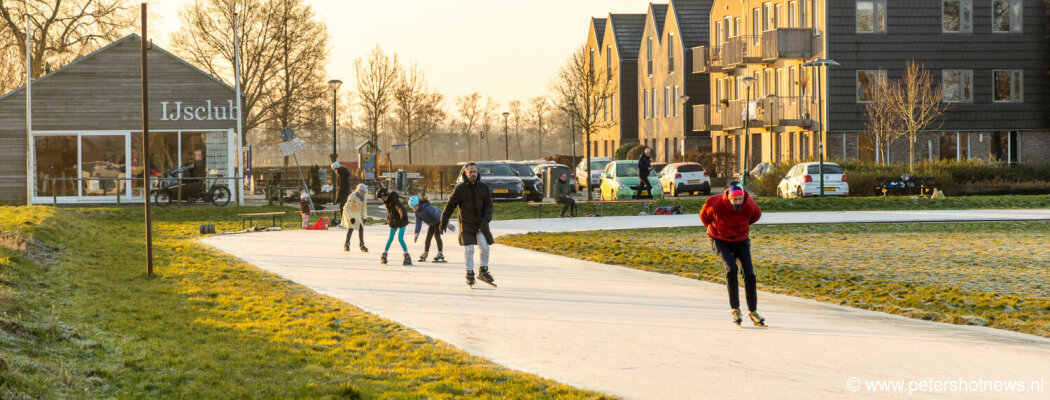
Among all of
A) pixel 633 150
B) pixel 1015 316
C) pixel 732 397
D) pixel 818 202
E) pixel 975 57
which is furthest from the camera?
pixel 633 150

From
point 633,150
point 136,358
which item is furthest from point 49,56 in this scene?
point 136,358

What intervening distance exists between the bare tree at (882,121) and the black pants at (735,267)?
33.3 m

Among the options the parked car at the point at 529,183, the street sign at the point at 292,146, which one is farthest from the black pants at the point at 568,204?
the street sign at the point at 292,146

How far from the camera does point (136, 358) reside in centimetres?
890

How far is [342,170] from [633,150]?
3771 cm

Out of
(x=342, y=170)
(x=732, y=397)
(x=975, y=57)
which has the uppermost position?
(x=975, y=57)

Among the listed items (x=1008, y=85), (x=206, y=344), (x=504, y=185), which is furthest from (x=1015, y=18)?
(x=206, y=344)

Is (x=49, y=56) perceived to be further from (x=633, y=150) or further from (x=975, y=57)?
(x=975, y=57)

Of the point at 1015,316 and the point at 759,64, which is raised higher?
the point at 759,64

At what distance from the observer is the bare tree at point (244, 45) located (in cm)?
5922

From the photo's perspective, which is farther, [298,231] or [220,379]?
[298,231]

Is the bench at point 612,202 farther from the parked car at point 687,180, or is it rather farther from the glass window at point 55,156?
the glass window at point 55,156

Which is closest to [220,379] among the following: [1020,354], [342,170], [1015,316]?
[1020,354]

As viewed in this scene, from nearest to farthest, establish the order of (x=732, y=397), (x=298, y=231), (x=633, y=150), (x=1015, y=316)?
1. (x=732, y=397)
2. (x=1015, y=316)
3. (x=298, y=231)
4. (x=633, y=150)
